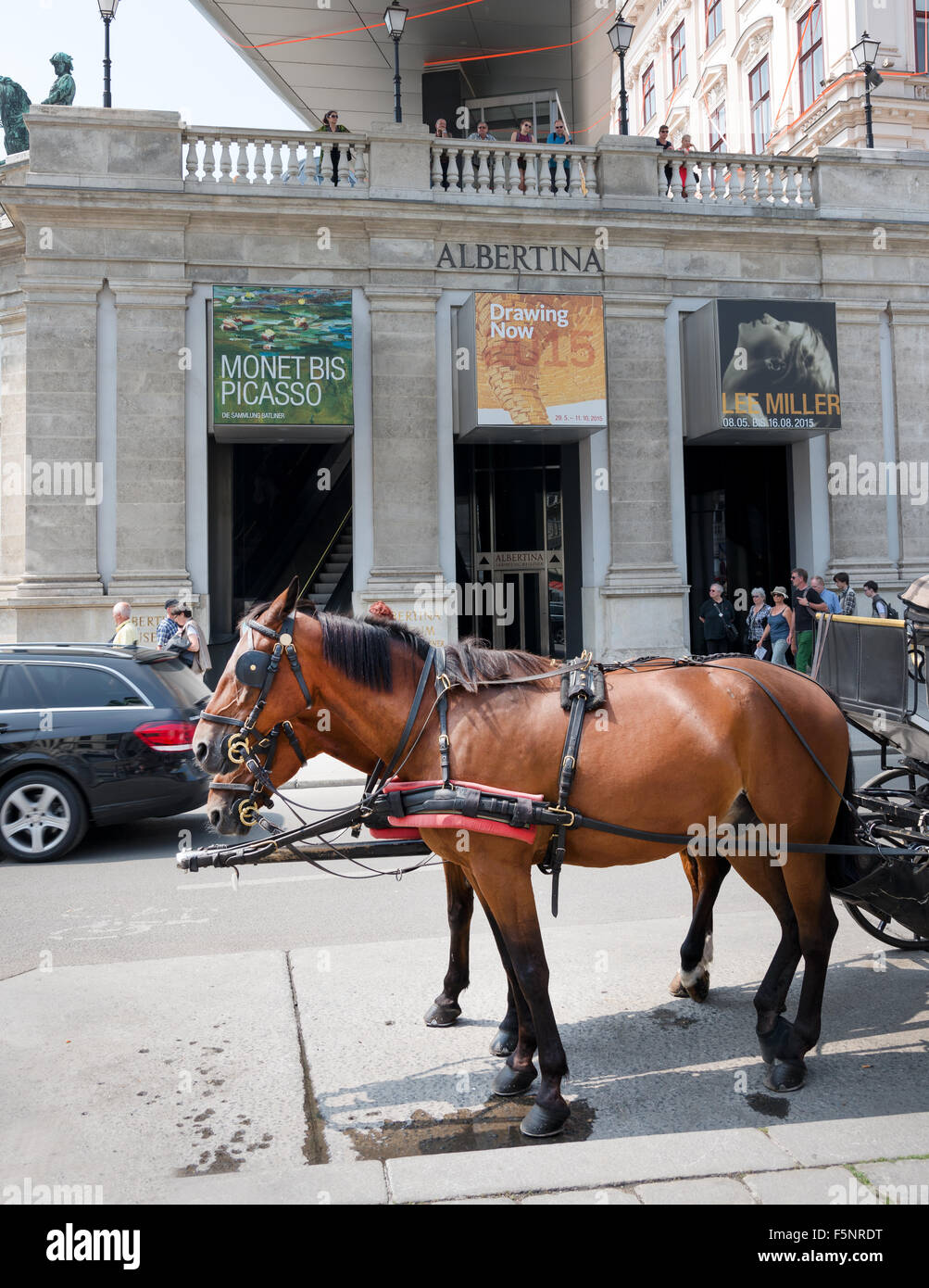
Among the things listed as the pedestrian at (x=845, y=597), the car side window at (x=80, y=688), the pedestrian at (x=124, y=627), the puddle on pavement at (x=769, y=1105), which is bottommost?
the puddle on pavement at (x=769, y=1105)

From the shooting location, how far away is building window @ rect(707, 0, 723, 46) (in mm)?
35500

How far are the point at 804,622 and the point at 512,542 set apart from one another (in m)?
7.30

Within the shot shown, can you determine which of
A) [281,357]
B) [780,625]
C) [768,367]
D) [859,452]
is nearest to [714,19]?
[859,452]

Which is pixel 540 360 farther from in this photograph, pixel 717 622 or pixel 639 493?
pixel 717 622

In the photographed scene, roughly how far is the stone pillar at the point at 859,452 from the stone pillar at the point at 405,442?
26.3ft

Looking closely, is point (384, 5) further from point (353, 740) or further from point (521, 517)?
point (353, 740)

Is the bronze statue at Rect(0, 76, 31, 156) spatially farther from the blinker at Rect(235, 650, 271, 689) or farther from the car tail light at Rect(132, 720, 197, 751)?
the blinker at Rect(235, 650, 271, 689)

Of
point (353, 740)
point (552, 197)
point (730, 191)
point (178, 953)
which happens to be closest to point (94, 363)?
point (552, 197)

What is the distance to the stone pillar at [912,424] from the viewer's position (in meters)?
19.2

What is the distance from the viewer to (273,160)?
57.2 ft

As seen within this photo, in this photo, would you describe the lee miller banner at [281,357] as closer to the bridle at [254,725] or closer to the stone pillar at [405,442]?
the stone pillar at [405,442]

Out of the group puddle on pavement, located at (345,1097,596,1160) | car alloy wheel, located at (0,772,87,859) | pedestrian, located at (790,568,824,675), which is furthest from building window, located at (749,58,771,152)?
puddle on pavement, located at (345,1097,596,1160)

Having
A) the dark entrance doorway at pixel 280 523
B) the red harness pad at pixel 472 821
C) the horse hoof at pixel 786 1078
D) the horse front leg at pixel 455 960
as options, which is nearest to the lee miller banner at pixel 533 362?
the dark entrance doorway at pixel 280 523

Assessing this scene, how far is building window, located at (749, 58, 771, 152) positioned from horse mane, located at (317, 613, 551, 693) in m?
33.8
